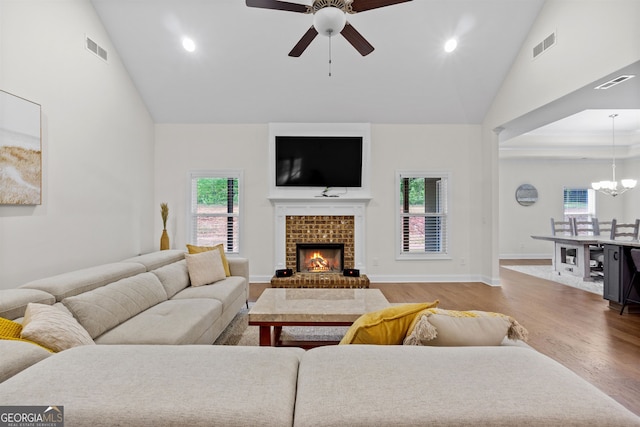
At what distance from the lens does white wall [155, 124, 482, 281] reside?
18.5 ft

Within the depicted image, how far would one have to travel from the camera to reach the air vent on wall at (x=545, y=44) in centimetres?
395

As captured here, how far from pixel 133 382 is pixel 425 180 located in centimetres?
550

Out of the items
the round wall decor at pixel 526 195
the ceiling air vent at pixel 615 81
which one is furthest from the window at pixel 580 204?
the ceiling air vent at pixel 615 81

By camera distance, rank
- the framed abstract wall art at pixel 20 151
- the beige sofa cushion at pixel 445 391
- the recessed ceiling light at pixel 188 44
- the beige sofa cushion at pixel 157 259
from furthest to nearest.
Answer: the recessed ceiling light at pixel 188 44 → the beige sofa cushion at pixel 157 259 → the framed abstract wall art at pixel 20 151 → the beige sofa cushion at pixel 445 391

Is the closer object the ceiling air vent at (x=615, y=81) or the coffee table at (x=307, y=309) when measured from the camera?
the coffee table at (x=307, y=309)

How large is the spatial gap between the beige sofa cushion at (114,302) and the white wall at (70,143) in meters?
1.24

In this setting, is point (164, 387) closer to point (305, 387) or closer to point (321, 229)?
point (305, 387)

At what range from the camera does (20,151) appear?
2.90m

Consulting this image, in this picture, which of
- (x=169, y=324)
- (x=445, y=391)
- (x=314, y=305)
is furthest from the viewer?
(x=314, y=305)

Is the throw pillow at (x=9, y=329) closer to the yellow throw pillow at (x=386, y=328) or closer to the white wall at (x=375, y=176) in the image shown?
the yellow throw pillow at (x=386, y=328)

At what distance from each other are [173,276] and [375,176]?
369 cm

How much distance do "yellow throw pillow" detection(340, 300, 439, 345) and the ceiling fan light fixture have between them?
2216mm

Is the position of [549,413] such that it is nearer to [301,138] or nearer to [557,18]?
[557,18]

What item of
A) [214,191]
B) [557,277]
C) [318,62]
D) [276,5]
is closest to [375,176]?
[318,62]
